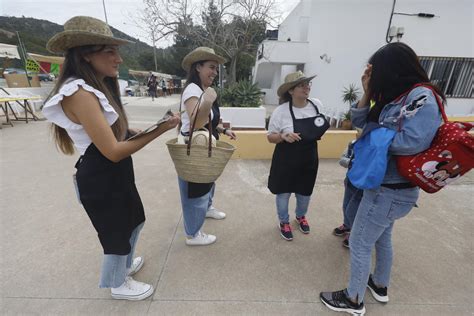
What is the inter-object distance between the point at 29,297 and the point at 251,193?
8.02ft

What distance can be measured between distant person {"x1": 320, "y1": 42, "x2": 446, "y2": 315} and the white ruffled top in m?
1.43

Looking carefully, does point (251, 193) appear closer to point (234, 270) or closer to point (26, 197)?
point (234, 270)

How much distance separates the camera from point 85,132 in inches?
51.7

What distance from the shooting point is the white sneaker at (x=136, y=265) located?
2033mm

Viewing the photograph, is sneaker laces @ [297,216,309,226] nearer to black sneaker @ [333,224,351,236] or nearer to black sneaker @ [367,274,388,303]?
black sneaker @ [333,224,351,236]

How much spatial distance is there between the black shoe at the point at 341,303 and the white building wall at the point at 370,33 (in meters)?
7.37

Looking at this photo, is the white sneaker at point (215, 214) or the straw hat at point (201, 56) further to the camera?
the white sneaker at point (215, 214)

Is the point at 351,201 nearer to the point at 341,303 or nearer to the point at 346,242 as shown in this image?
the point at 346,242

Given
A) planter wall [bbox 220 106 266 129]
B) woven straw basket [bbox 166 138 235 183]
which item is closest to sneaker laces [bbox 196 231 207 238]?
woven straw basket [bbox 166 138 235 183]

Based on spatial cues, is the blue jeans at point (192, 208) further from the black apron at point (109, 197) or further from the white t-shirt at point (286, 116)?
the white t-shirt at point (286, 116)

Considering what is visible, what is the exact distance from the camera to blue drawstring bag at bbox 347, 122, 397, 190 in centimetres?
132

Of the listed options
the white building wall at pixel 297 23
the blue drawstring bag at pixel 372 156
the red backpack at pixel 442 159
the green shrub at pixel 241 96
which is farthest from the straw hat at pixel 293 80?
the white building wall at pixel 297 23

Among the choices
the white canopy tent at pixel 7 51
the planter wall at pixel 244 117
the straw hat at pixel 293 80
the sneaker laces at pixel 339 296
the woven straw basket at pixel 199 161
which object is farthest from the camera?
the white canopy tent at pixel 7 51

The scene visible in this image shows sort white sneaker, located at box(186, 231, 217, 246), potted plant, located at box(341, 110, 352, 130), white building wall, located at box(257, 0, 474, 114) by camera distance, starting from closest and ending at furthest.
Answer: white sneaker, located at box(186, 231, 217, 246), white building wall, located at box(257, 0, 474, 114), potted plant, located at box(341, 110, 352, 130)
